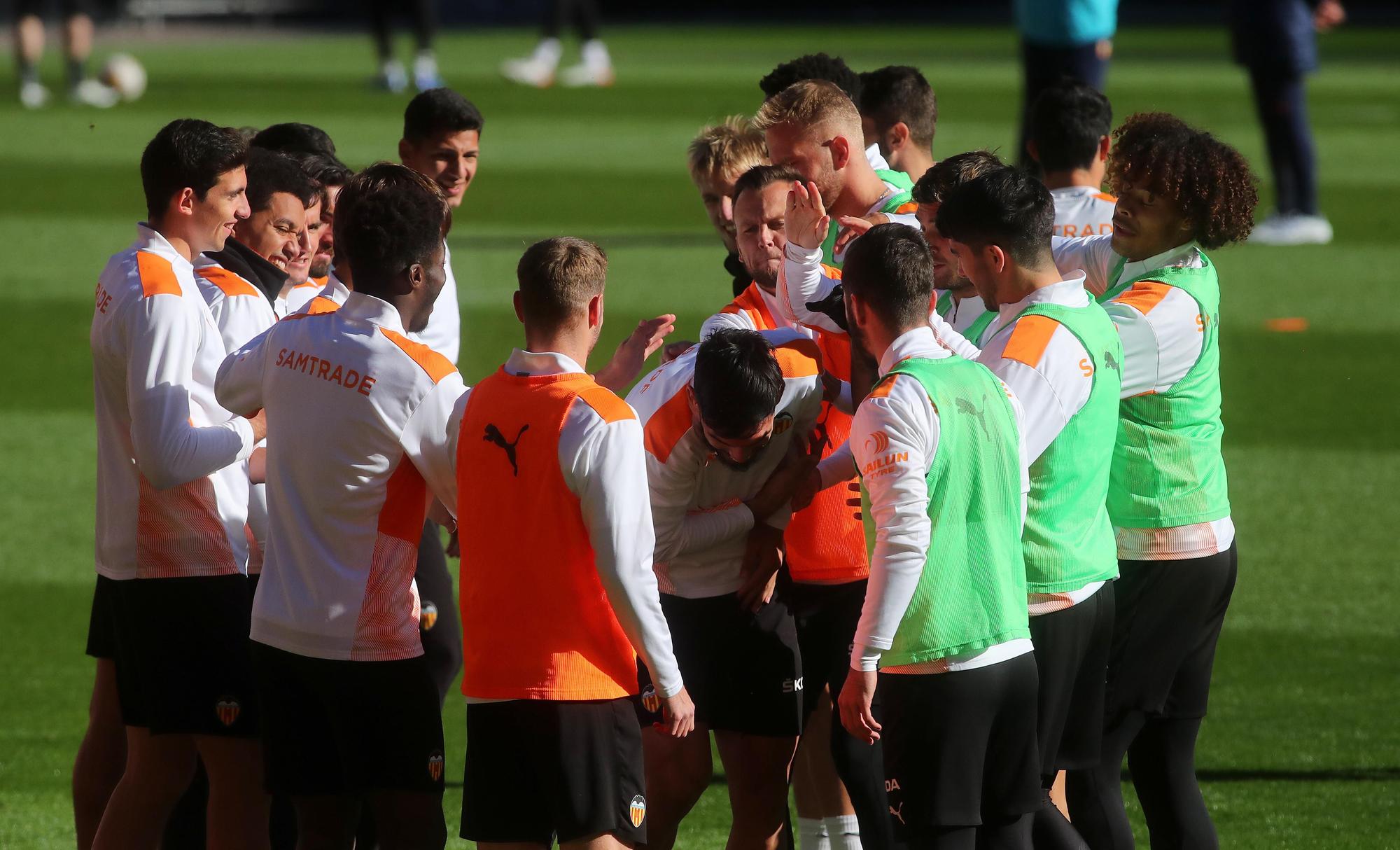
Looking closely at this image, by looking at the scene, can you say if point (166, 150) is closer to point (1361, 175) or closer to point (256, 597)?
point (256, 597)

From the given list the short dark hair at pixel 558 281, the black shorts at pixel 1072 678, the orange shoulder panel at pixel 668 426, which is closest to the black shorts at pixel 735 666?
the orange shoulder panel at pixel 668 426

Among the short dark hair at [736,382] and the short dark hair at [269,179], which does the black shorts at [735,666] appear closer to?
the short dark hair at [736,382]

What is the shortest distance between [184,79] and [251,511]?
22.6 meters

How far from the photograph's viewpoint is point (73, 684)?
6.29 m

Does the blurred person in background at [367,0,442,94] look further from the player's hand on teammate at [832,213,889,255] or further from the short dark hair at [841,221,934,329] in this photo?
the short dark hair at [841,221,934,329]

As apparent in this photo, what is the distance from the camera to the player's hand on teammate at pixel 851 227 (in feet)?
13.7

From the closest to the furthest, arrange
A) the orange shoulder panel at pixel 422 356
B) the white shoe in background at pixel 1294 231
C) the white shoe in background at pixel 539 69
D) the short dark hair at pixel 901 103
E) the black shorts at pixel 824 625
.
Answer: the orange shoulder panel at pixel 422 356
the black shorts at pixel 824 625
the short dark hair at pixel 901 103
the white shoe in background at pixel 1294 231
the white shoe in background at pixel 539 69

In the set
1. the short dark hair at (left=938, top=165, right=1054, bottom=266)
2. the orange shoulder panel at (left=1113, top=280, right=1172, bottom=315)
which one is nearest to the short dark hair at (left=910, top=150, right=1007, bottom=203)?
the short dark hair at (left=938, top=165, right=1054, bottom=266)

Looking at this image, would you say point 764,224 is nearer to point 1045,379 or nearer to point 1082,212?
point 1045,379

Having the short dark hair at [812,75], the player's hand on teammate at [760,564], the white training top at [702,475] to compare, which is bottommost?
the player's hand on teammate at [760,564]

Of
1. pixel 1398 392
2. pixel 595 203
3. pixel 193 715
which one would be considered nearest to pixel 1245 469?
pixel 1398 392

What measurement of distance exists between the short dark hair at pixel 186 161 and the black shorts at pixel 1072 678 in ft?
6.81

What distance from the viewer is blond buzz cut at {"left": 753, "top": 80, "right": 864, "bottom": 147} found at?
4461mm

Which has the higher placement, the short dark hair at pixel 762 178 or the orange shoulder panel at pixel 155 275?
the short dark hair at pixel 762 178
